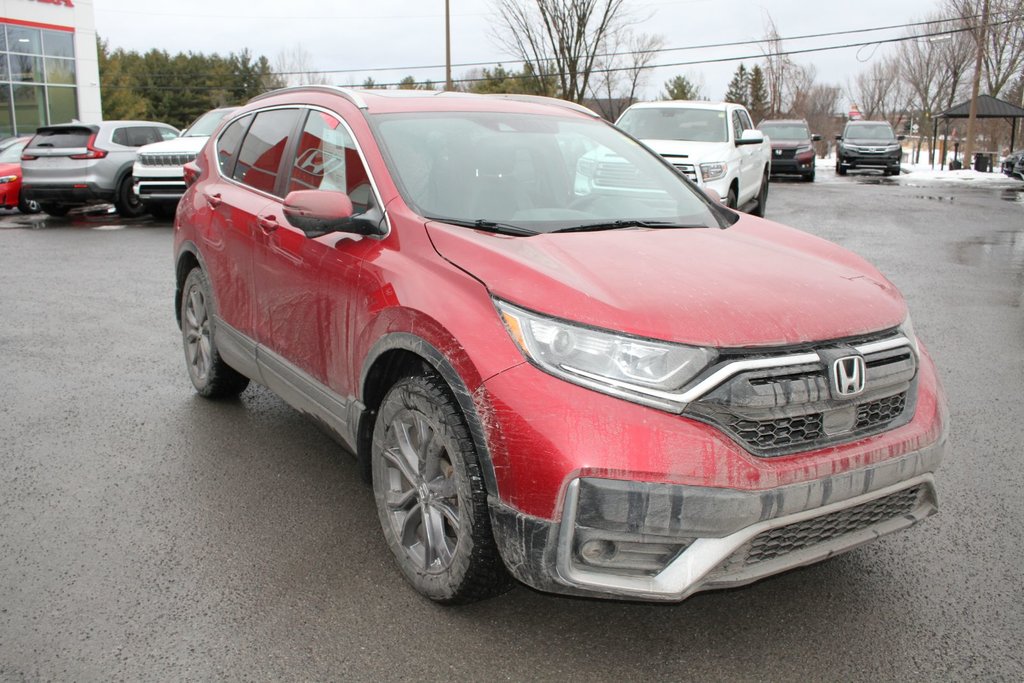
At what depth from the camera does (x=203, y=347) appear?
18.0 ft

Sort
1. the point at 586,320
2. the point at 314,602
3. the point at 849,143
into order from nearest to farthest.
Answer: the point at 586,320, the point at 314,602, the point at 849,143

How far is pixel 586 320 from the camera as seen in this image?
2748 millimetres

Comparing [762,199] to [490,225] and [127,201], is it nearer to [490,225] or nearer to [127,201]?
[127,201]

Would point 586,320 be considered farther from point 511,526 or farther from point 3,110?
point 3,110

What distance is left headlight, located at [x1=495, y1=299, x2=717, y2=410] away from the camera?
8.76ft

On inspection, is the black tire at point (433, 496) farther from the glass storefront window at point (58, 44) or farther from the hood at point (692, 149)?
the glass storefront window at point (58, 44)

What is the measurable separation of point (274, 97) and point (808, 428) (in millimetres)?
3484

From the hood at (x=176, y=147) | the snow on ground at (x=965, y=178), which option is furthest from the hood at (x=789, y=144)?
the hood at (x=176, y=147)

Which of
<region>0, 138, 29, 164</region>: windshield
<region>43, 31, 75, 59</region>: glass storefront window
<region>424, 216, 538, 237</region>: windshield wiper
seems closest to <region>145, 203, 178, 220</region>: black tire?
<region>0, 138, 29, 164</region>: windshield

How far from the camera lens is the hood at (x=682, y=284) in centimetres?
276

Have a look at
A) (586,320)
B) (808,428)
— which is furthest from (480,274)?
(808,428)

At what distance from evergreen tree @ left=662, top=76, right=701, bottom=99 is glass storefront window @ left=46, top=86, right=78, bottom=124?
49647 mm

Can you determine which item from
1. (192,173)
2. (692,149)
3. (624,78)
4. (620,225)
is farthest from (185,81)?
(620,225)

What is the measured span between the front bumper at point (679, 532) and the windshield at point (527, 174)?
1.25 meters
